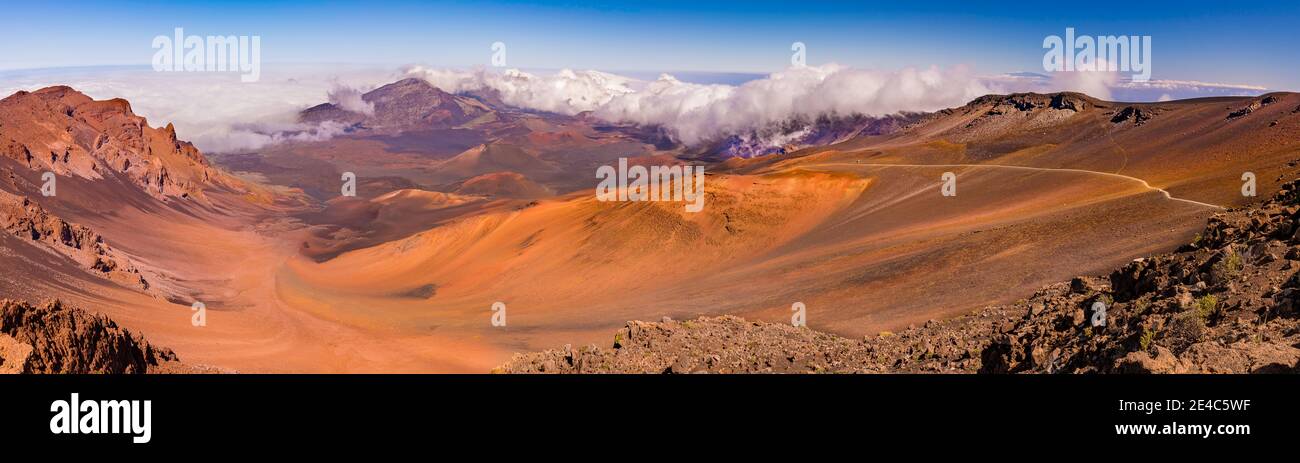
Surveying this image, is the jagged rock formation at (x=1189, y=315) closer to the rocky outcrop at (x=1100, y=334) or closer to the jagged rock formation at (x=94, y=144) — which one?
the rocky outcrop at (x=1100, y=334)

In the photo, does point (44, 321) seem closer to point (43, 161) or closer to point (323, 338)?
point (323, 338)

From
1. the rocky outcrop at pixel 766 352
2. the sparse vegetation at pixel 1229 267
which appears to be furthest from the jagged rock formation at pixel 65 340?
the sparse vegetation at pixel 1229 267

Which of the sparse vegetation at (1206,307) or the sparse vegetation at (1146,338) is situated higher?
the sparse vegetation at (1206,307)

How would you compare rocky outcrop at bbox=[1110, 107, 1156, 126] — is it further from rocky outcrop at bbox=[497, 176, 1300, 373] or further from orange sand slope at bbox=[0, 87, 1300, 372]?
rocky outcrop at bbox=[497, 176, 1300, 373]

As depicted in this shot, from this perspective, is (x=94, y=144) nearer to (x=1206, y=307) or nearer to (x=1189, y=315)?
(x=1189, y=315)

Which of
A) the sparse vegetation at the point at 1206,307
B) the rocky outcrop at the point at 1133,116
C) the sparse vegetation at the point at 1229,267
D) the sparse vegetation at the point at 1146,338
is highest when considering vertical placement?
the rocky outcrop at the point at 1133,116

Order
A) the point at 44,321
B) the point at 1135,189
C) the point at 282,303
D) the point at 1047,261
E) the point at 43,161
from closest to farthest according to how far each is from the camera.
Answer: the point at 44,321
the point at 1047,261
the point at 1135,189
the point at 282,303
the point at 43,161

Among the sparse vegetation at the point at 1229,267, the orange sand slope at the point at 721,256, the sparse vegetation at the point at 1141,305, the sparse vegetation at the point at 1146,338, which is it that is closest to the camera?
the sparse vegetation at the point at 1146,338
